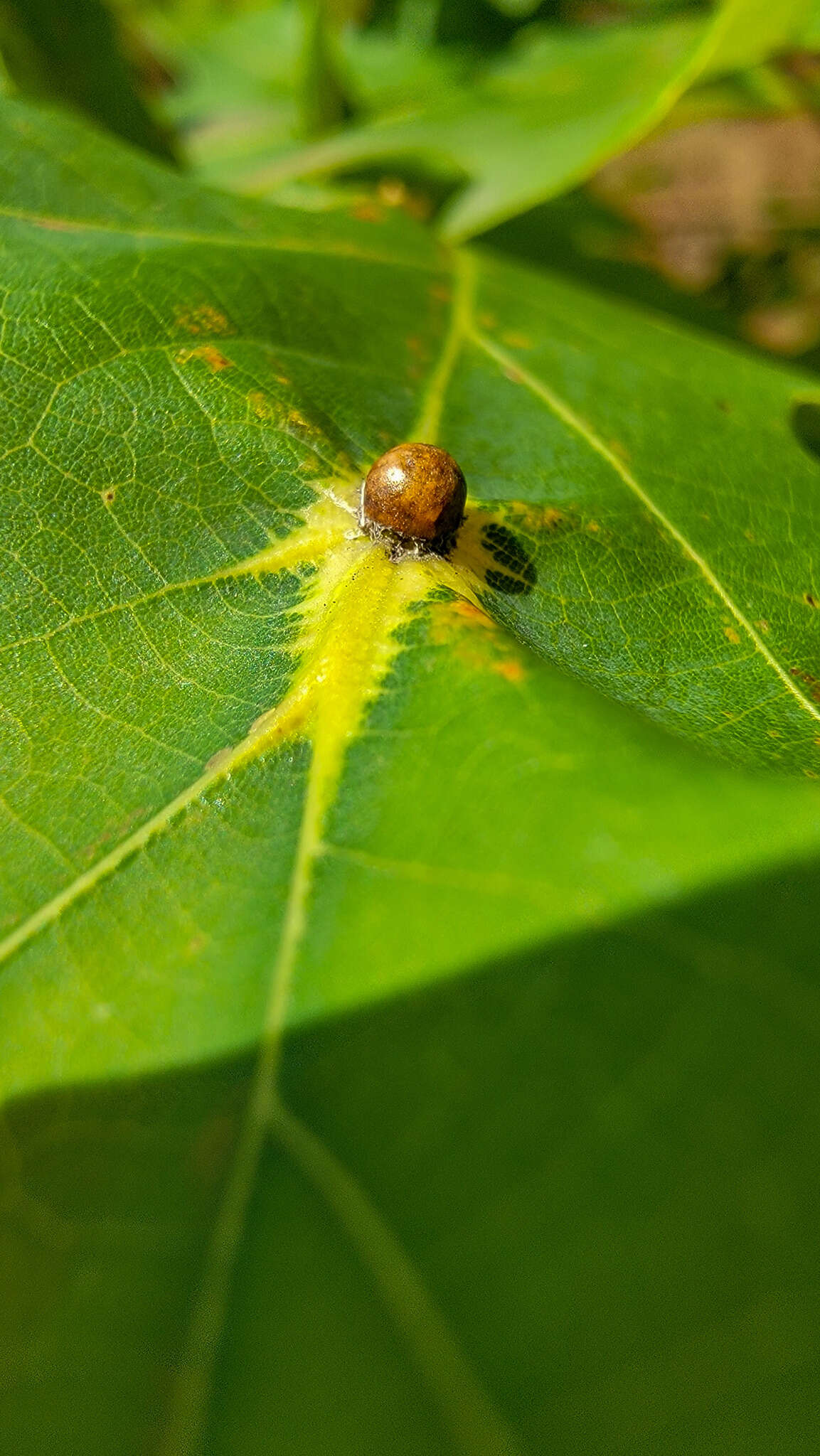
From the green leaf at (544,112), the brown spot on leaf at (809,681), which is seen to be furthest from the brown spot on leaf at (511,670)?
the green leaf at (544,112)

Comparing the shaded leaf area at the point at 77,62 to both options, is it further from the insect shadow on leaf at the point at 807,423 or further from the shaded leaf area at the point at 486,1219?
the shaded leaf area at the point at 486,1219

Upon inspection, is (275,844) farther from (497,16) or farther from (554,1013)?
(497,16)

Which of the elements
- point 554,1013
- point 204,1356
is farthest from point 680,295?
point 204,1356

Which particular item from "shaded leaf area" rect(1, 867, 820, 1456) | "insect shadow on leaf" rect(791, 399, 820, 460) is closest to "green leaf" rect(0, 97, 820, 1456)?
"shaded leaf area" rect(1, 867, 820, 1456)

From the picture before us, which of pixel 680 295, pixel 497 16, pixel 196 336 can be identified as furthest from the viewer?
pixel 497 16

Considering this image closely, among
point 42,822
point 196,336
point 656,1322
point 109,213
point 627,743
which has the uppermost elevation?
point 109,213

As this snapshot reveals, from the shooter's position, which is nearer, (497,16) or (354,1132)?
(354,1132)

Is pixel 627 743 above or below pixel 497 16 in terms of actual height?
below
